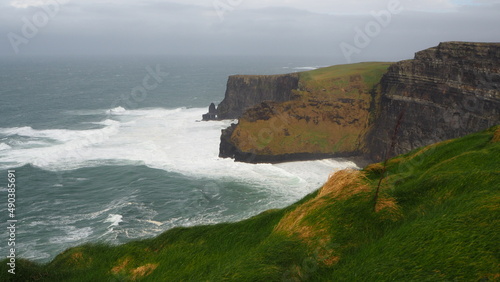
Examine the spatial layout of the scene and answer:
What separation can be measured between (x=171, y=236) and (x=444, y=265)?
7.33 meters

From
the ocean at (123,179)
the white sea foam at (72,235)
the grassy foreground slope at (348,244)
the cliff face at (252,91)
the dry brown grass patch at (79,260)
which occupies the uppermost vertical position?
the cliff face at (252,91)

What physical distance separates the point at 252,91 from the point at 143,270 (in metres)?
70.2

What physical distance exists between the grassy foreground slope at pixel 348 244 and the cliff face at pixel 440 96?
120 ft

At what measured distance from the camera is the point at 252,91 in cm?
7712

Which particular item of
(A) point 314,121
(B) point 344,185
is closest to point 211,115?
(A) point 314,121

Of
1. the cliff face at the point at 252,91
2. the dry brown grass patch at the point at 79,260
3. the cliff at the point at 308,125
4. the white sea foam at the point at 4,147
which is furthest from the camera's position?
the cliff face at the point at 252,91

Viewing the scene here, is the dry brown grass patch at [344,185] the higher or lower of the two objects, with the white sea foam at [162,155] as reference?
higher

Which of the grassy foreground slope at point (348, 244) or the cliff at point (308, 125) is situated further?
the cliff at point (308, 125)

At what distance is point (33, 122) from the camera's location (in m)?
72.7

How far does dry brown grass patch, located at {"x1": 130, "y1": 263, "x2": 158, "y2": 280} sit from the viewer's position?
7.88 m

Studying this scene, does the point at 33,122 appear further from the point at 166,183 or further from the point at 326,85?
the point at 326,85

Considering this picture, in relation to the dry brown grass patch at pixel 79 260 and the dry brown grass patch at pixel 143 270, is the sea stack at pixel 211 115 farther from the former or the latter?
the dry brown grass patch at pixel 143 270

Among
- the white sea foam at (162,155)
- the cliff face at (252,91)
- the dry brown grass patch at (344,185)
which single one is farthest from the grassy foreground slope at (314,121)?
the dry brown grass patch at (344,185)

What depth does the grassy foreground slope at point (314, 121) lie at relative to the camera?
5059 cm
